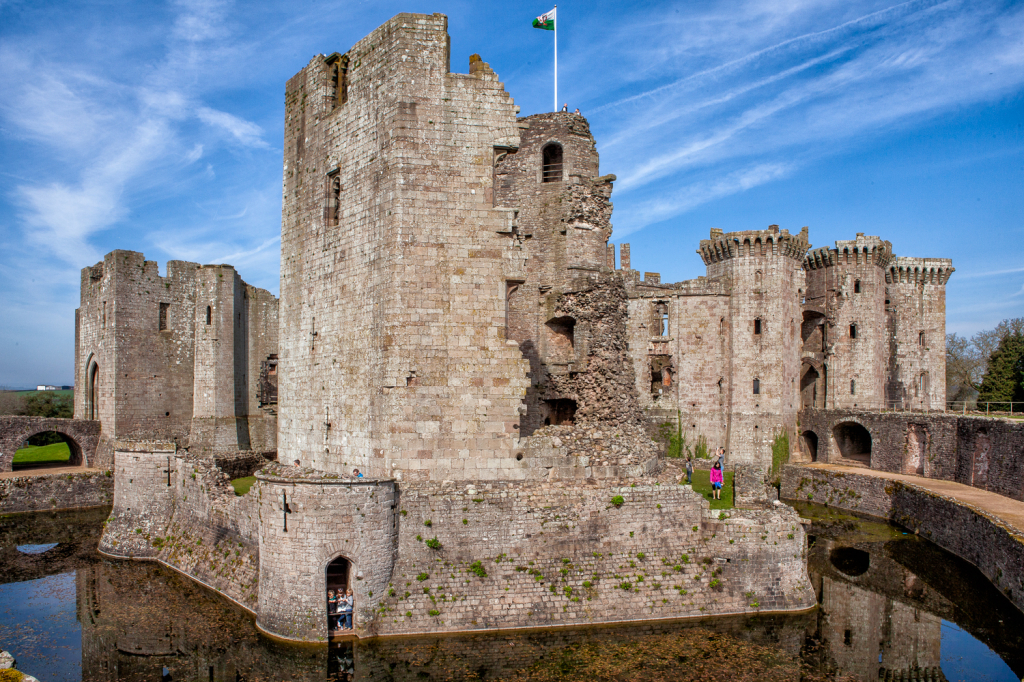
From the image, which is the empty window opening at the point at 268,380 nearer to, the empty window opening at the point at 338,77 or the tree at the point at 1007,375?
the empty window opening at the point at 338,77

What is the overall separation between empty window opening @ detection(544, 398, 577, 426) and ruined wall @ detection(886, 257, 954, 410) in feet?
90.1

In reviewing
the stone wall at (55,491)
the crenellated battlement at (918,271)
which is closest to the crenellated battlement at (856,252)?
the crenellated battlement at (918,271)

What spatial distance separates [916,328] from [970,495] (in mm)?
17930

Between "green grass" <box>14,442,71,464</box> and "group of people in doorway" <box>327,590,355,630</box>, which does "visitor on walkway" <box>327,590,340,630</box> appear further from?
"green grass" <box>14,442,71,464</box>

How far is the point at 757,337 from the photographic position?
30906mm

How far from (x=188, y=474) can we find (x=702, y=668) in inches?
506

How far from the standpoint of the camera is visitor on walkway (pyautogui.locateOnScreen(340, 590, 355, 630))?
37.6 ft

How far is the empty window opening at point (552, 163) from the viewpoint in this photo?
1706 cm

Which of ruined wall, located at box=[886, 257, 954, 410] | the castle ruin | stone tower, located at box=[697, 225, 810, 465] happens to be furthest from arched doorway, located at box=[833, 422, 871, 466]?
the castle ruin

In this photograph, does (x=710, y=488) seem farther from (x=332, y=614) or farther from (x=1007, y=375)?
(x=1007, y=375)

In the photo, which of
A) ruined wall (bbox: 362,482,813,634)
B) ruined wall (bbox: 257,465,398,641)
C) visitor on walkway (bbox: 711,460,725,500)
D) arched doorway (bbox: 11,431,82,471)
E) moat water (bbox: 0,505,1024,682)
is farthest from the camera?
arched doorway (bbox: 11,431,82,471)

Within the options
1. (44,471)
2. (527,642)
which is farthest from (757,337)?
(44,471)

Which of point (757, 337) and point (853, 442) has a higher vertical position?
point (757, 337)

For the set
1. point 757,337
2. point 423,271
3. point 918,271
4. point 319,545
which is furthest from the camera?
point 918,271
